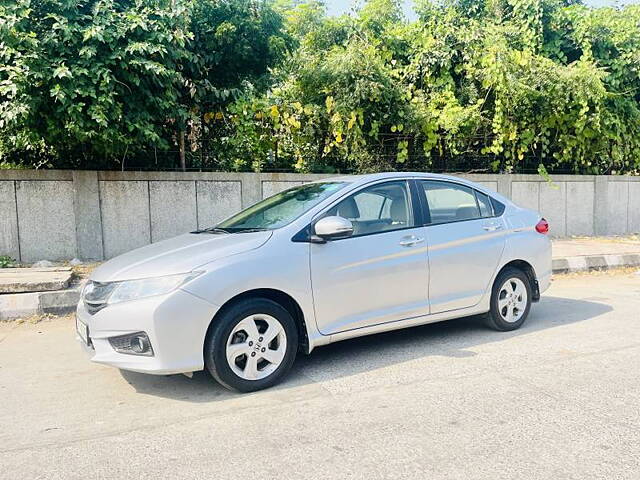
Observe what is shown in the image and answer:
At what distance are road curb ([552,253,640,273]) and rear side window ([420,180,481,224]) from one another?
187 inches

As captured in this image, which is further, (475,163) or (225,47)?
(475,163)

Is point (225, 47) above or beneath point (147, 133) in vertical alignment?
above

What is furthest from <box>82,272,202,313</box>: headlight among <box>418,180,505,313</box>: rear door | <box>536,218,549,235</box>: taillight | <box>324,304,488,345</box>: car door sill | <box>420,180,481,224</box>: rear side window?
<box>536,218,549,235</box>: taillight

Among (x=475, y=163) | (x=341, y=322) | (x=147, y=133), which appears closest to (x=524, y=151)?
(x=475, y=163)

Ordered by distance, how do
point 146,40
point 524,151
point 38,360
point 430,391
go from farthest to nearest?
point 524,151, point 146,40, point 38,360, point 430,391

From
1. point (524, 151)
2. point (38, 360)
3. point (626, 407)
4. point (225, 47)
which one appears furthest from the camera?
point (524, 151)

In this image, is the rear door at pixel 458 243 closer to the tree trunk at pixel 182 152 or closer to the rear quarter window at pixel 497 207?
the rear quarter window at pixel 497 207

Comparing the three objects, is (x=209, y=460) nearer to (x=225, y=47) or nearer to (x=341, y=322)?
(x=341, y=322)

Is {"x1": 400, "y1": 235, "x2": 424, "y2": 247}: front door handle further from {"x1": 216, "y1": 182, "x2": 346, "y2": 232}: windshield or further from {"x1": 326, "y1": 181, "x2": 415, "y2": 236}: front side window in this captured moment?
{"x1": 216, "y1": 182, "x2": 346, "y2": 232}: windshield

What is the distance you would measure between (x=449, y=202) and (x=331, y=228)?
1.64m

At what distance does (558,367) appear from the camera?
4.48 m

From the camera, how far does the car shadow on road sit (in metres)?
4.18

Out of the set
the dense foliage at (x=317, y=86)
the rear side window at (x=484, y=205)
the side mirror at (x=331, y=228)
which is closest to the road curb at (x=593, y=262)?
the dense foliage at (x=317, y=86)

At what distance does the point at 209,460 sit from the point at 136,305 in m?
1.24
